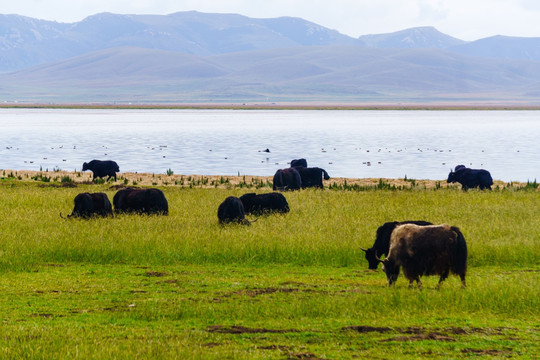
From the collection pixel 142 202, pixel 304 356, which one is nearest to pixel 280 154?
pixel 142 202

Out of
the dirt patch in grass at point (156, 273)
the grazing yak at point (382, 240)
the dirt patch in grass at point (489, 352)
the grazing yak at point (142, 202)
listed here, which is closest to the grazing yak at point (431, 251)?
the grazing yak at point (382, 240)

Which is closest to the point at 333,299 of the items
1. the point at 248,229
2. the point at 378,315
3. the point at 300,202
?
the point at 378,315

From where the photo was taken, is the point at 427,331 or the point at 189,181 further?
the point at 189,181

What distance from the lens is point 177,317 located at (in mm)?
12117

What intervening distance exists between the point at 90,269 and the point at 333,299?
6.47 metres

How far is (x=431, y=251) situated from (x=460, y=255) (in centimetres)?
57

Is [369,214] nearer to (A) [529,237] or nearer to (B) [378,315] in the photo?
(A) [529,237]

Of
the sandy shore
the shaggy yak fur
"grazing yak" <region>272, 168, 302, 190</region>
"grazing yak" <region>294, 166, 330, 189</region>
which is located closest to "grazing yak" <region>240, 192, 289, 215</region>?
the shaggy yak fur

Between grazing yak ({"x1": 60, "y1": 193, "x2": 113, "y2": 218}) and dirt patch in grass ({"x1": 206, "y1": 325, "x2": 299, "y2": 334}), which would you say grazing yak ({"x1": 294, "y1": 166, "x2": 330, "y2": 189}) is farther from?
dirt patch in grass ({"x1": 206, "y1": 325, "x2": 299, "y2": 334})

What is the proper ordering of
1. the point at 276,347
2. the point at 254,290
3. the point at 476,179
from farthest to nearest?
the point at 476,179 < the point at 254,290 < the point at 276,347

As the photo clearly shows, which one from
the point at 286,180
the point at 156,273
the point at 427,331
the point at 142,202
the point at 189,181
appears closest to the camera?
the point at 427,331

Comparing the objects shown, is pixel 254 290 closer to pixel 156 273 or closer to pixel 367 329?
pixel 156 273

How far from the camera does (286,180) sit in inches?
1296

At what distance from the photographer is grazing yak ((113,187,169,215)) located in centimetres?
2392
